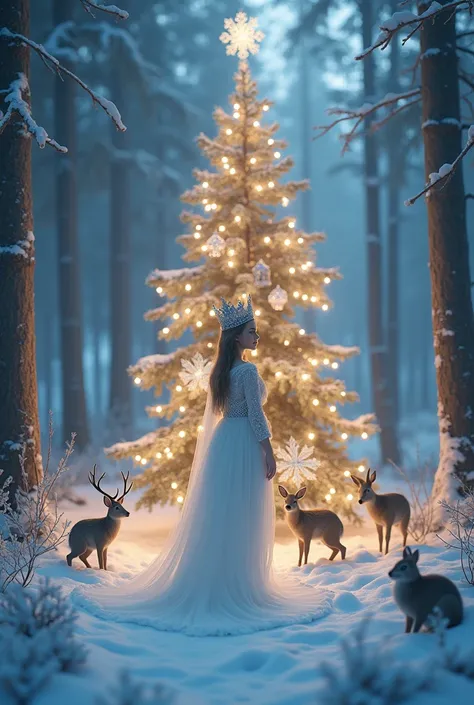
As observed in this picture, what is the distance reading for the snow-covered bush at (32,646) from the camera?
3.83m

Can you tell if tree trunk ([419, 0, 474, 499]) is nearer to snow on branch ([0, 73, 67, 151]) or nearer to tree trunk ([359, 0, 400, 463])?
snow on branch ([0, 73, 67, 151])

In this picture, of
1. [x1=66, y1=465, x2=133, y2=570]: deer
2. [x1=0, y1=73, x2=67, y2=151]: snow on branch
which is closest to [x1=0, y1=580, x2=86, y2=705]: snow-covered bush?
[x1=66, y1=465, x2=133, y2=570]: deer

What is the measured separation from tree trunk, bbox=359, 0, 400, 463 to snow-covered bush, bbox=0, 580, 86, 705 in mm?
11538

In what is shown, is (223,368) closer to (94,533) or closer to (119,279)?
(94,533)

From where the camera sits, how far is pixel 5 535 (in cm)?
668

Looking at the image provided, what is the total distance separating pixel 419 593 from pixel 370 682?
0.93 m

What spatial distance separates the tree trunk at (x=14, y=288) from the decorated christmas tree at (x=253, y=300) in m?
1.36

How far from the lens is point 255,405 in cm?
587

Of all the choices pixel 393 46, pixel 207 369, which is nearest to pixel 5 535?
pixel 207 369

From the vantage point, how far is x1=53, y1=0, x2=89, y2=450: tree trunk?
560 inches

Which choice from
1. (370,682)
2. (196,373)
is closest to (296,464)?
(196,373)

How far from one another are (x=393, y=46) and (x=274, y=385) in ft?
41.1

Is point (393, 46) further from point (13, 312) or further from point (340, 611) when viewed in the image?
point (340, 611)

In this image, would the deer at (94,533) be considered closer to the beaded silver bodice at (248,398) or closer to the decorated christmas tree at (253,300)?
the decorated christmas tree at (253,300)
